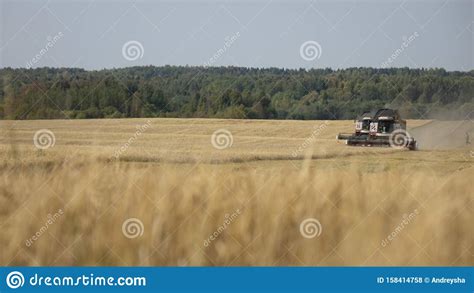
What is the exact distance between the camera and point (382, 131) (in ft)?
91.2

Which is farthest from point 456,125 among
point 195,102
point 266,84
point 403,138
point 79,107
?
point 79,107

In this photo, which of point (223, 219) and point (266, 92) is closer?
point (223, 219)

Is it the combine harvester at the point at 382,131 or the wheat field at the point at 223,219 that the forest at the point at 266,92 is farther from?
the wheat field at the point at 223,219

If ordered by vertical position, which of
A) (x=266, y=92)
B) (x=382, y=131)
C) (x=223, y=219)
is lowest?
(x=223, y=219)

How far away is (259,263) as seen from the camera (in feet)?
10.3

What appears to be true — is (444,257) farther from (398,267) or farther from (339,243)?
(339,243)

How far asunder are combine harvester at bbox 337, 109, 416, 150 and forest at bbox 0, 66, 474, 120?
3.81ft

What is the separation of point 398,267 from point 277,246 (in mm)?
612

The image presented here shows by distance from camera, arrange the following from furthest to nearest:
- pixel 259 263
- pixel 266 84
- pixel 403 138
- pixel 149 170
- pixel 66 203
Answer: pixel 266 84 → pixel 403 138 → pixel 149 170 → pixel 66 203 → pixel 259 263

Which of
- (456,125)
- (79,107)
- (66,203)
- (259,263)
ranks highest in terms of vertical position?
(79,107)

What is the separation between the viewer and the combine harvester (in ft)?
87.5

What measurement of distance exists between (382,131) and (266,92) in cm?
681

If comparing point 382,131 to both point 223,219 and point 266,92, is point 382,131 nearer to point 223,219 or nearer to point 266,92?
point 266,92

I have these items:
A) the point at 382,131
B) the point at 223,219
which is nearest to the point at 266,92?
the point at 382,131
